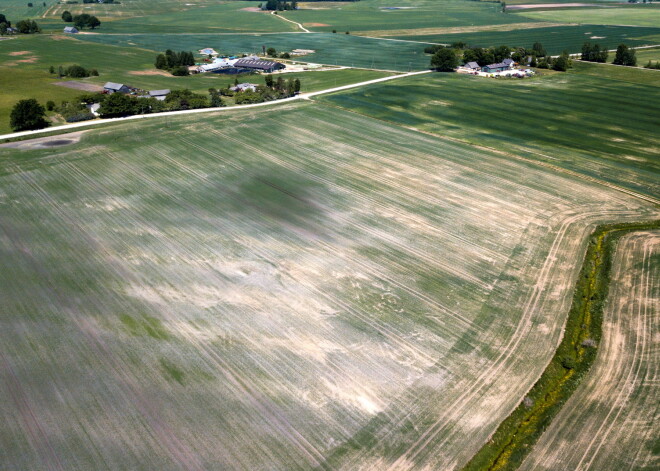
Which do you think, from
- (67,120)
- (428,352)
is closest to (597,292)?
(428,352)

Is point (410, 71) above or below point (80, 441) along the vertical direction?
above

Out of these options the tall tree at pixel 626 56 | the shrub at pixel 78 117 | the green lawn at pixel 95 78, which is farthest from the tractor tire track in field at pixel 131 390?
the tall tree at pixel 626 56

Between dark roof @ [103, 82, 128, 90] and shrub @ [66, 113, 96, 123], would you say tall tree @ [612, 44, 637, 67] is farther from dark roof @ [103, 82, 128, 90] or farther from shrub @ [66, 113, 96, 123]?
shrub @ [66, 113, 96, 123]

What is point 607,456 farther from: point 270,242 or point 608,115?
point 608,115

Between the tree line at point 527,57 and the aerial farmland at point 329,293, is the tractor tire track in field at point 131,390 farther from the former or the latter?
the tree line at point 527,57

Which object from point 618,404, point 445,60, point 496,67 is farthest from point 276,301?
point 496,67

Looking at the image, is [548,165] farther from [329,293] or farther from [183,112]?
[183,112]

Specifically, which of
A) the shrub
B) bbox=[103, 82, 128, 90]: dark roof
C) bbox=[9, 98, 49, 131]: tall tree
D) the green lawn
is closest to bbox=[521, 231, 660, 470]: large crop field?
the green lawn
